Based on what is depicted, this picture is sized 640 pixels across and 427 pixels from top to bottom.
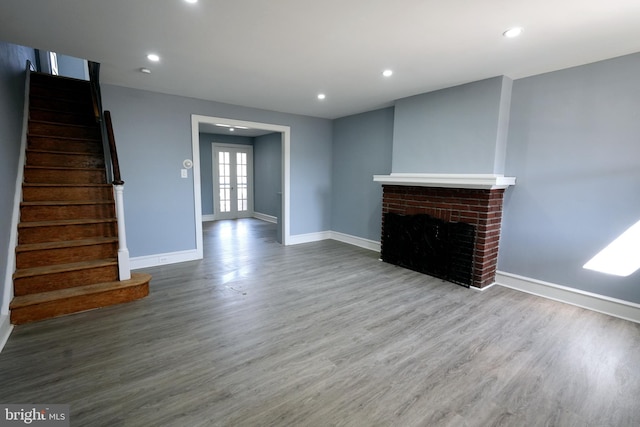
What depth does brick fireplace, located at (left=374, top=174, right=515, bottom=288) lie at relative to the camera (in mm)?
3406

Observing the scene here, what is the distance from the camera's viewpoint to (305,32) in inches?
92.3

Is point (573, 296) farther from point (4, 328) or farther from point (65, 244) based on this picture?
point (65, 244)

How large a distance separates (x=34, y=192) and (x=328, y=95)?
146 inches

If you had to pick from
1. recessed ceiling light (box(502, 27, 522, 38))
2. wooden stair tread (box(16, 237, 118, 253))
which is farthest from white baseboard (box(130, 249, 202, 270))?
recessed ceiling light (box(502, 27, 522, 38))

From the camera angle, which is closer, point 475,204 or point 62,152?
point 475,204

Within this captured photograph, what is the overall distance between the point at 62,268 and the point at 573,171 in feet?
17.3

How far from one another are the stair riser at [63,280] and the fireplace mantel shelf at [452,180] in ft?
12.1

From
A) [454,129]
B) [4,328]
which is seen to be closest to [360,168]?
[454,129]

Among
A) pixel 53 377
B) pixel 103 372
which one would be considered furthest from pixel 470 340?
pixel 53 377

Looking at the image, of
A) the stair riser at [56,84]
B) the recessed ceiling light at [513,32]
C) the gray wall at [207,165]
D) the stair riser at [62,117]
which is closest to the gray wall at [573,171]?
the recessed ceiling light at [513,32]

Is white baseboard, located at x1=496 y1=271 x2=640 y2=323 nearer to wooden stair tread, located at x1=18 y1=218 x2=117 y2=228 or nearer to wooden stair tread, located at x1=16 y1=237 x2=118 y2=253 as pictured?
wooden stair tread, located at x1=16 y1=237 x2=118 y2=253

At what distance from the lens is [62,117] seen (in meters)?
4.05

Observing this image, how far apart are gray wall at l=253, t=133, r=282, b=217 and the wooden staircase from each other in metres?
4.17

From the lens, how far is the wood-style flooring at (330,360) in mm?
1698
